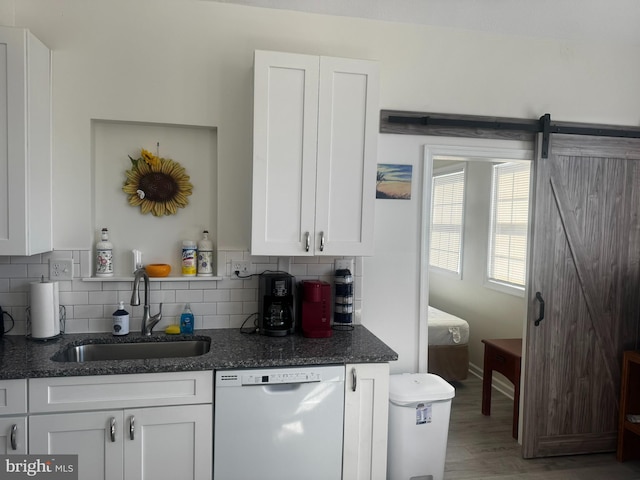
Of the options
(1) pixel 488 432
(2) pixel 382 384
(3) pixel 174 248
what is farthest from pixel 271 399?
(1) pixel 488 432

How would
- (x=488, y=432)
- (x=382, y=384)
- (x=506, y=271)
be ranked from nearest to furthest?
(x=382, y=384), (x=488, y=432), (x=506, y=271)

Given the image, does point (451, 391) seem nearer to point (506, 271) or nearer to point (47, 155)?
point (506, 271)

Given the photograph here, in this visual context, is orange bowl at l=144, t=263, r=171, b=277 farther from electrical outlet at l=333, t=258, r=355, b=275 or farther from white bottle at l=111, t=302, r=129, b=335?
electrical outlet at l=333, t=258, r=355, b=275

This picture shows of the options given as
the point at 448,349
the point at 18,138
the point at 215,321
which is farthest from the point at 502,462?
the point at 18,138

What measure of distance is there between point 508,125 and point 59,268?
275 centimetres

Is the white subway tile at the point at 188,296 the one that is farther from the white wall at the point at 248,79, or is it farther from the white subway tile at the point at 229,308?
the white wall at the point at 248,79

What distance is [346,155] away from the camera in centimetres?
242

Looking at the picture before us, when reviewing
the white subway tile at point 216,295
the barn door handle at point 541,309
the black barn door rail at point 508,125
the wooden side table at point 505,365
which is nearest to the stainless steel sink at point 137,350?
the white subway tile at point 216,295

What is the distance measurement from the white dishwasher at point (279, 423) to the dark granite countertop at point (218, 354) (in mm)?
52

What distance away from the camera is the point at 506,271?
4227mm

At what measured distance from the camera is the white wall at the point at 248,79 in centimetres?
244

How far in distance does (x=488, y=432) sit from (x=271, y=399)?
6.68ft

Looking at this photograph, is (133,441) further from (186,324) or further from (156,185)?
(156,185)

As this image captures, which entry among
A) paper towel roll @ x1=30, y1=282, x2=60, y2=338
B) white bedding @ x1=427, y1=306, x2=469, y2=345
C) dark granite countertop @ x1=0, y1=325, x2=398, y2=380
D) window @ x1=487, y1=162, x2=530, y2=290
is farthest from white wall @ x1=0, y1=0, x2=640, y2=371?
white bedding @ x1=427, y1=306, x2=469, y2=345
